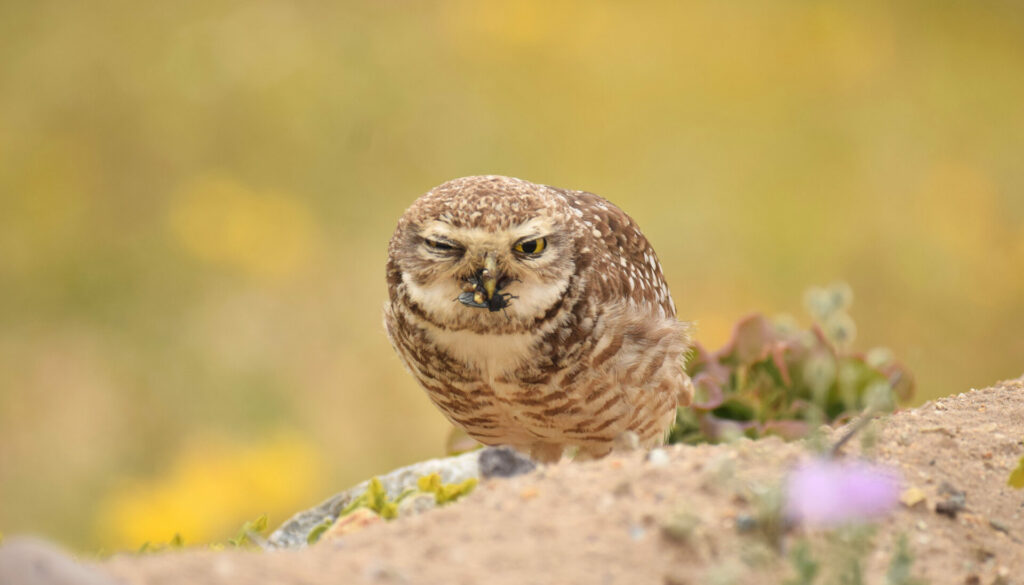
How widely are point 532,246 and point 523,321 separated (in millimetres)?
213

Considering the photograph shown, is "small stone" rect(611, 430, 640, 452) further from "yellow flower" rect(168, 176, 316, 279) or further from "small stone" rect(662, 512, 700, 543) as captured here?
"yellow flower" rect(168, 176, 316, 279)

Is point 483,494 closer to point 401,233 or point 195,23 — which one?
point 401,233

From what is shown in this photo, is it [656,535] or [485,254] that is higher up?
[485,254]

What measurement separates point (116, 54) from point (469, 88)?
222cm

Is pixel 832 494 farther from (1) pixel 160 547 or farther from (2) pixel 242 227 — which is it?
(2) pixel 242 227

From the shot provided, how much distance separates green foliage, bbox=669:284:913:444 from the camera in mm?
3947

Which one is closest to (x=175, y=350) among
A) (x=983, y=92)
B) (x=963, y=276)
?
(x=963, y=276)

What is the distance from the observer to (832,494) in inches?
75.0

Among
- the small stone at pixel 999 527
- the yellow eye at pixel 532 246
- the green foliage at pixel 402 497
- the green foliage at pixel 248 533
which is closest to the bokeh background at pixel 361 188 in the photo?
the green foliage at pixel 248 533

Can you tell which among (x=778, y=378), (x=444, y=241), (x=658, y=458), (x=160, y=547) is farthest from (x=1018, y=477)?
(x=778, y=378)

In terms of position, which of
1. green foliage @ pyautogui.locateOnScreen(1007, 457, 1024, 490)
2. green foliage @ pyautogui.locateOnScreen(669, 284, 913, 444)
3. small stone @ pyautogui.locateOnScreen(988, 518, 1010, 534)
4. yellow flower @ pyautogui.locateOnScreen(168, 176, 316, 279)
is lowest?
small stone @ pyautogui.locateOnScreen(988, 518, 1010, 534)

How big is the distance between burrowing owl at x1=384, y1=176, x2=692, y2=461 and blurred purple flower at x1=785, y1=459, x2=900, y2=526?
1.15 meters

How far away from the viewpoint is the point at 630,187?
6809 mm

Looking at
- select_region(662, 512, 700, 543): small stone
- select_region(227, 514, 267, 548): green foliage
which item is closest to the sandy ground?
Result: select_region(662, 512, 700, 543): small stone
